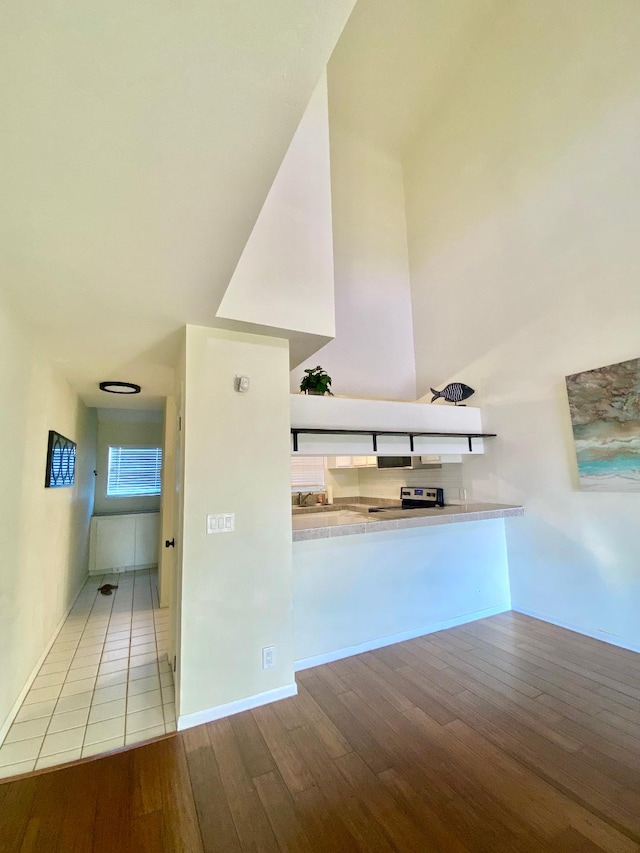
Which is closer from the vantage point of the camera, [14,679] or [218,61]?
[218,61]

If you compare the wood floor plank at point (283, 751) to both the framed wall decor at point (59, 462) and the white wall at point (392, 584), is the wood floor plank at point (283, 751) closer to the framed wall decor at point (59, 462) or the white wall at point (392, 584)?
the white wall at point (392, 584)

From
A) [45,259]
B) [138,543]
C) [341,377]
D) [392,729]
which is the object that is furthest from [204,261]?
[138,543]

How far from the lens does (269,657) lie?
7.69ft

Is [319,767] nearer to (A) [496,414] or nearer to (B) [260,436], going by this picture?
(B) [260,436]

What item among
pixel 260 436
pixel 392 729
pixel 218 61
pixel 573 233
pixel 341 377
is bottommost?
pixel 392 729

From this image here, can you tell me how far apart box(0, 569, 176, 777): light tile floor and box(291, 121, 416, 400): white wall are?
3435 mm

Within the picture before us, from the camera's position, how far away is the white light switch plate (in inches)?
88.5

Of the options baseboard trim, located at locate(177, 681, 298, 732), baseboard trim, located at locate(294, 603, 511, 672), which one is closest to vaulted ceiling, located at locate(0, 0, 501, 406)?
baseboard trim, located at locate(177, 681, 298, 732)

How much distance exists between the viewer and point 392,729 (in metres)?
2.08

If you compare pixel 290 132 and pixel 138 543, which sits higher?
pixel 290 132

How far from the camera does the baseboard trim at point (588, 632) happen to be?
9.56ft

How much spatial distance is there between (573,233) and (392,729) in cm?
420

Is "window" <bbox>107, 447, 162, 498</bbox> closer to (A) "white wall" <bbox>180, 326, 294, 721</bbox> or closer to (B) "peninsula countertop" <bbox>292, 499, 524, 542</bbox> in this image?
(B) "peninsula countertop" <bbox>292, 499, 524, 542</bbox>

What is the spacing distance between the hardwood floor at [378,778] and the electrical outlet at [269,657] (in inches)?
9.0
